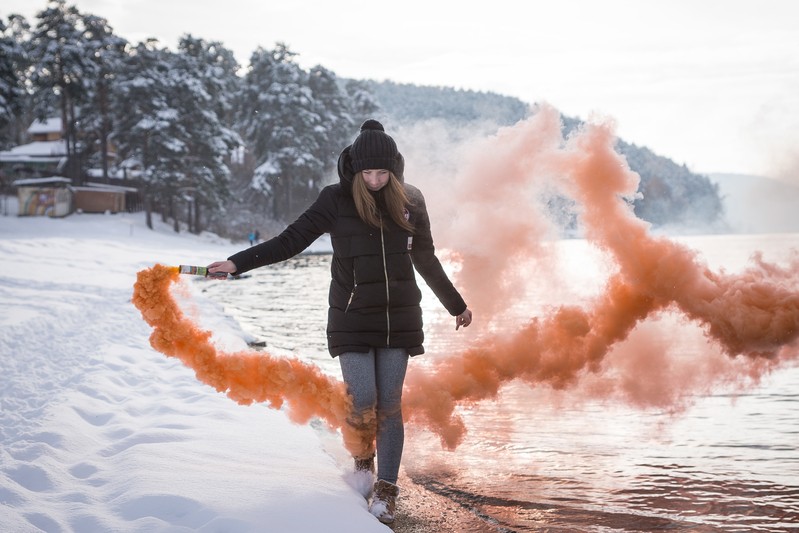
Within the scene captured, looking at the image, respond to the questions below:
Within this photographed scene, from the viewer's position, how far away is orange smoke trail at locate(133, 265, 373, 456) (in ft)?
15.7

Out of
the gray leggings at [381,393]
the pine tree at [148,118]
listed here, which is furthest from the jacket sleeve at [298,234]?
the pine tree at [148,118]

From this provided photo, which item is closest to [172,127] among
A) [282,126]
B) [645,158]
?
[282,126]

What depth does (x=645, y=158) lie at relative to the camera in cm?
15888

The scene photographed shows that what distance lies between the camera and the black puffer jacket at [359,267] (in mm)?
4438

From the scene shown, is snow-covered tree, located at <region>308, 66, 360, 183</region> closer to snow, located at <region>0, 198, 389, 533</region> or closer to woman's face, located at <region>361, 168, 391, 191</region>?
snow, located at <region>0, 198, 389, 533</region>

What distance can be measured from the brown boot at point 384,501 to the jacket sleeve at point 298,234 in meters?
1.68

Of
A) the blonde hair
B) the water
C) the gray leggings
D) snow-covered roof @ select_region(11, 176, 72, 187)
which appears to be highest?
snow-covered roof @ select_region(11, 176, 72, 187)

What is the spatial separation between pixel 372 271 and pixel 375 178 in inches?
24.2

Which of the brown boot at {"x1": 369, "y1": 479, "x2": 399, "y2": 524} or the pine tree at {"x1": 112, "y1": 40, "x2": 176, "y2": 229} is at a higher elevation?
the pine tree at {"x1": 112, "y1": 40, "x2": 176, "y2": 229}

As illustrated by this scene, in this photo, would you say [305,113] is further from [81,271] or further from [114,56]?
[81,271]

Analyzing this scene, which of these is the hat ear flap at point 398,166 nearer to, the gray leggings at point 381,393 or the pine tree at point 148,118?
the gray leggings at point 381,393

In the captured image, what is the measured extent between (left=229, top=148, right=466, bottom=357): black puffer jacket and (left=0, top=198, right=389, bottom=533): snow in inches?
38.9

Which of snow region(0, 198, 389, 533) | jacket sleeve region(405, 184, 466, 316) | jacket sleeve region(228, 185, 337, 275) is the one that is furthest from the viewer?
jacket sleeve region(405, 184, 466, 316)

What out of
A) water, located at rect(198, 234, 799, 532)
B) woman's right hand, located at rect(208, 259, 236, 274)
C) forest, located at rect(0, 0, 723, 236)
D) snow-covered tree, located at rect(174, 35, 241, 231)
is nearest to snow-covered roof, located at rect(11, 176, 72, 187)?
forest, located at rect(0, 0, 723, 236)
